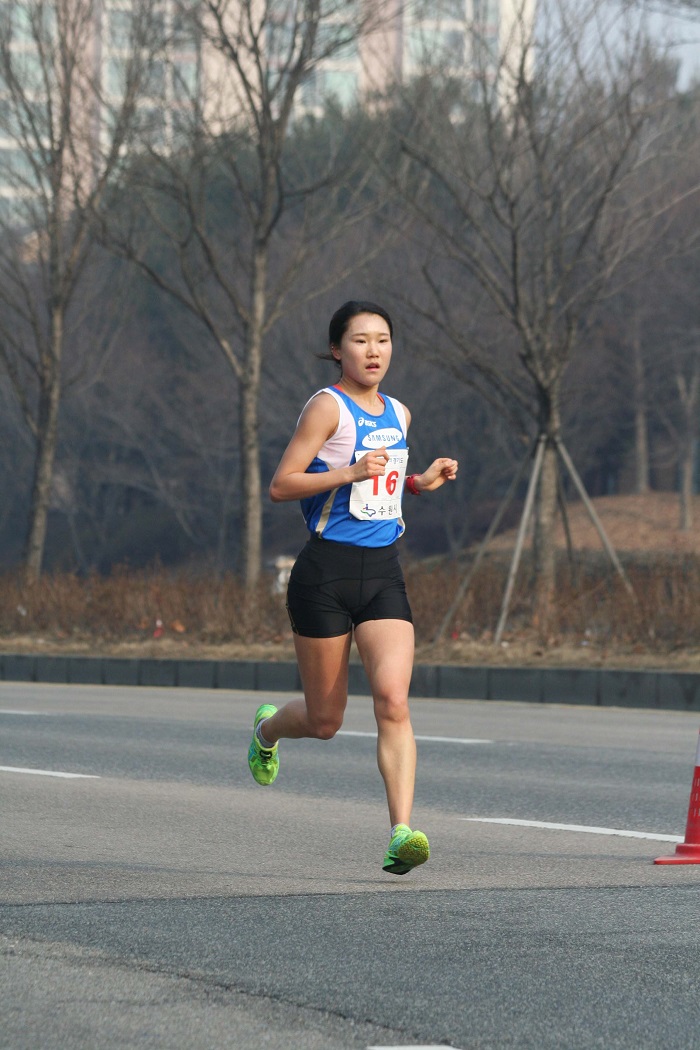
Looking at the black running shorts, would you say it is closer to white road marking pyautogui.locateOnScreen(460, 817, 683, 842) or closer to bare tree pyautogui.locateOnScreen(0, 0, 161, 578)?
white road marking pyautogui.locateOnScreen(460, 817, 683, 842)

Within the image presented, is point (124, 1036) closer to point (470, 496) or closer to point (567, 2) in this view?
point (567, 2)

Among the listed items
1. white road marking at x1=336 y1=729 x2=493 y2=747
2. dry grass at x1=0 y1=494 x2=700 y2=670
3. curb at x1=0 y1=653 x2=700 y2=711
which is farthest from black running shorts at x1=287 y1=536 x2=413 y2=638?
dry grass at x1=0 y1=494 x2=700 y2=670

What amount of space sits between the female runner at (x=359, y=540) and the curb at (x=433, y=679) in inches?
367

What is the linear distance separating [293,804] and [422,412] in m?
30.8

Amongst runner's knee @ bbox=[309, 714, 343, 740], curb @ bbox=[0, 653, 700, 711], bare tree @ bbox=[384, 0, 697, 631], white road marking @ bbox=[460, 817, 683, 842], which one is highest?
bare tree @ bbox=[384, 0, 697, 631]

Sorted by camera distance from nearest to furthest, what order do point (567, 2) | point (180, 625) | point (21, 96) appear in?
point (567, 2)
point (180, 625)
point (21, 96)

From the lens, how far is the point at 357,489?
614cm

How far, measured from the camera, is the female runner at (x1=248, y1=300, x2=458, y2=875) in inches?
242

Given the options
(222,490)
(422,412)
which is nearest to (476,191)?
(422,412)

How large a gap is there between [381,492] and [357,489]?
81 mm

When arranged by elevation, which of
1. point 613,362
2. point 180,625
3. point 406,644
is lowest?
point 180,625

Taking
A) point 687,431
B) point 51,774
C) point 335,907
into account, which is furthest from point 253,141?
point 687,431

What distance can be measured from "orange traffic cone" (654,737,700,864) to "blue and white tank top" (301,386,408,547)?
5.04 feet

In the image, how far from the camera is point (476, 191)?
1881 centimetres
